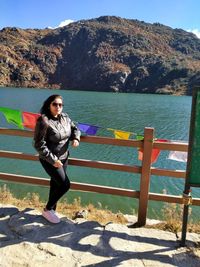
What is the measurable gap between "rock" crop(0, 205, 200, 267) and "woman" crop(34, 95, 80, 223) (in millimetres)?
367

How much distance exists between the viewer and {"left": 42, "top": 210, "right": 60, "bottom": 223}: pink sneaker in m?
5.46

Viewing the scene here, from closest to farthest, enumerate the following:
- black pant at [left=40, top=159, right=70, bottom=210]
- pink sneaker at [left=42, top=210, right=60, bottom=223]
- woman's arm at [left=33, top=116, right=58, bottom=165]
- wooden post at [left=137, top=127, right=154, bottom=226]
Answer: woman's arm at [left=33, top=116, right=58, bottom=165] → black pant at [left=40, top=159, right=70, bottom=210] → pink sneaker at [left=42, top=210, right=60, bottom=223] → wooden post at [left=137, top=127, right=154, bottom=226]

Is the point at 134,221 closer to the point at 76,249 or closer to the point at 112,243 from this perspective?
the point at 112,243

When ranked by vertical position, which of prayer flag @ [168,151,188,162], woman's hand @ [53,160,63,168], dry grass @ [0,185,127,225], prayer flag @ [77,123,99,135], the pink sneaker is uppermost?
prayer flag @ [77,123,99,135]

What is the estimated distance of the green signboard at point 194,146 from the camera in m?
4.68

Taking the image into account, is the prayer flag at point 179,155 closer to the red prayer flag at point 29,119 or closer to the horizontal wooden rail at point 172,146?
the horizontal wooden rail at point 172,146

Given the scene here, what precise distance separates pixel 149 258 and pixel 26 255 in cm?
157

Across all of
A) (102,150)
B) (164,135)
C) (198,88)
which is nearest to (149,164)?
(198,88)

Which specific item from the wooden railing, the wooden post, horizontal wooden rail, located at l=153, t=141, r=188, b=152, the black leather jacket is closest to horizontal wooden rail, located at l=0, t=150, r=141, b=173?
the wooden railing

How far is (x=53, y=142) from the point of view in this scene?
17.2ft

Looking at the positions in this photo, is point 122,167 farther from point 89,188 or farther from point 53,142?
point 53,142

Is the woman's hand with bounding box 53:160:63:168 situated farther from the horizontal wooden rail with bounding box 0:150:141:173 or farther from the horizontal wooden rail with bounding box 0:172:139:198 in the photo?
the horizontal wooden rail with bounding box 0:172:139:198

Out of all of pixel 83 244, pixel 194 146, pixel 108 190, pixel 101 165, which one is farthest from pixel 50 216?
pixel 194 146

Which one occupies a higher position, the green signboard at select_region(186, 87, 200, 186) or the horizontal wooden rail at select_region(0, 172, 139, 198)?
the green signboard at select_region(186, 87, 200, 186)
